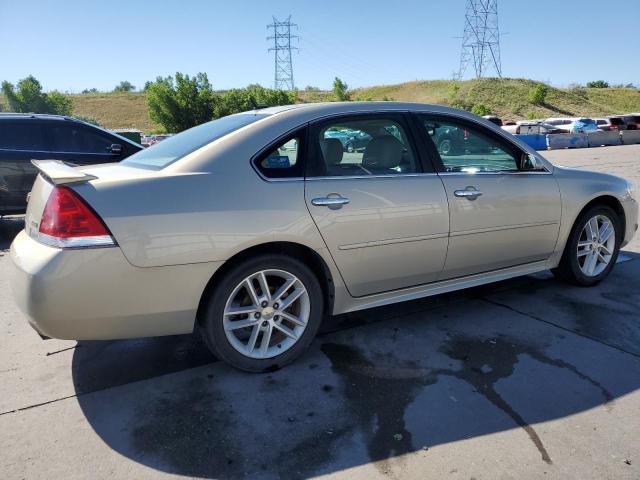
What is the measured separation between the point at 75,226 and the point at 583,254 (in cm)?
402

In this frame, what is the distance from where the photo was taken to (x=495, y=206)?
360cm

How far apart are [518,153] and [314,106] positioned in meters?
1.71

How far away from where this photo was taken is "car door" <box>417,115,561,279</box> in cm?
348

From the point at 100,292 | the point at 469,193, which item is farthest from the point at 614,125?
the point at 100,292

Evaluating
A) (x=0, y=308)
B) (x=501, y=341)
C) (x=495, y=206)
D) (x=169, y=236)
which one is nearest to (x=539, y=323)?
(x=501, y=341)

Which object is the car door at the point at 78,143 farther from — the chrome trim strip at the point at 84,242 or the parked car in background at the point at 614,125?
the parked car in background at the point at 614,125

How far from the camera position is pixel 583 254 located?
14.2 ft

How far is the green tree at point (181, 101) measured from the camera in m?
65.8

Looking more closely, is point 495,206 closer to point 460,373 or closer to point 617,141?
point 460,373

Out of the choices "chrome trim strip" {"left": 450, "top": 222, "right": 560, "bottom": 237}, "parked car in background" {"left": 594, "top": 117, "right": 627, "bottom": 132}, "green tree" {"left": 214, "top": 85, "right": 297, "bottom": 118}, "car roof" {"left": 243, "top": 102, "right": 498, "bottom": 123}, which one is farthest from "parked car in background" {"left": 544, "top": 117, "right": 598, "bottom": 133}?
"green tree" {"left": 214, "top": 85, "right": 297, "bottom": 118}

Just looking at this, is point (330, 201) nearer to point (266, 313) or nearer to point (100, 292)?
point (266, 313)

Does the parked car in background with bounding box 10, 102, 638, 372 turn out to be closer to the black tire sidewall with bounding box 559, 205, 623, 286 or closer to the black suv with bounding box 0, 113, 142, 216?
the black tire sidewall with bounding box 559, 205, 623, 286

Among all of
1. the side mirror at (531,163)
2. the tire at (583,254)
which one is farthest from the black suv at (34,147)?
the tire at (583,254)

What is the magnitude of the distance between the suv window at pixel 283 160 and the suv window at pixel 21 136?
5.61 meters
